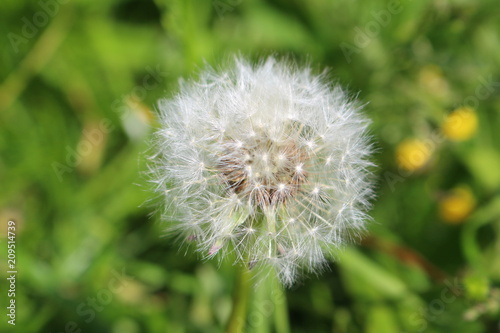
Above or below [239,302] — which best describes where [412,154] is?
above

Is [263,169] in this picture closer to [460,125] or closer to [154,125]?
[154,125]

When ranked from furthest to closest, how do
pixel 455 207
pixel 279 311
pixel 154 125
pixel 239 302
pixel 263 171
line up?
1. pixel 455 207
2. pixel 154 125
3. pixel 279 311
4. pixel 239 302
5. pixel 263 171

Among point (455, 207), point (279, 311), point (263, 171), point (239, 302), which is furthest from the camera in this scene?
point (455, 207)

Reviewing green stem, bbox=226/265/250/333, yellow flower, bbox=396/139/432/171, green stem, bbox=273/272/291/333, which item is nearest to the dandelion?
green stem, bbox=226/265/250/333

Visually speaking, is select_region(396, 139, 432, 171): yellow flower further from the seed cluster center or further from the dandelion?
the seed cluster center

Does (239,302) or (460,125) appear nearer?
(239,302)

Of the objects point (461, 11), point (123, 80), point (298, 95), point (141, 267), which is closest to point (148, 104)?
point (123, 80)

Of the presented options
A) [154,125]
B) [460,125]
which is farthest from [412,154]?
[154,125]
